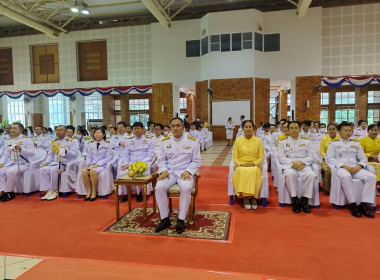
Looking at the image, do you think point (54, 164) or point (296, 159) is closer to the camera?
point (296, 159)

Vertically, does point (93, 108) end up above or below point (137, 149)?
above

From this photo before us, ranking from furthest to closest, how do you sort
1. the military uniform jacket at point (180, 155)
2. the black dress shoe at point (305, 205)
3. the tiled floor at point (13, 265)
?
the black dress shoe at point (305, 205), the military uniform jacket at point (180, 155), the tiled floor at point (13, 265)

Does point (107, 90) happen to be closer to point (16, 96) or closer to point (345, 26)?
point (16, 96)

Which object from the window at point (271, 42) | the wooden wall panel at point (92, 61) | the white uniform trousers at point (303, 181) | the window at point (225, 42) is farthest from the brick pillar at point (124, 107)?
the white uniform trousers at point (303, 181)

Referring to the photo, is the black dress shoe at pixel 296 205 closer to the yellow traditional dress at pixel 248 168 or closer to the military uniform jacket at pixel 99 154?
the yellow traditional dress at pixel 248 168

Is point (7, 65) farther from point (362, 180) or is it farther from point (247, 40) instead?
point (362, 180)

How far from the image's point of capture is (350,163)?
423 cm

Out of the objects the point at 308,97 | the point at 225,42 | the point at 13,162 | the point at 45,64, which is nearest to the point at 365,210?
the point at 13,162

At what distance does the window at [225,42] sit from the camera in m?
13.7

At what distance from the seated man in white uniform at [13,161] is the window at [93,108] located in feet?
48.9

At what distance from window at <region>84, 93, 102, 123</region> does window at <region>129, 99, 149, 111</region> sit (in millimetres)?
2215

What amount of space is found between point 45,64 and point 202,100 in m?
9.80

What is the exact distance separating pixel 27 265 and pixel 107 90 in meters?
13.3

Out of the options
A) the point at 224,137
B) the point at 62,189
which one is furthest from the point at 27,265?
the point at 224,137
